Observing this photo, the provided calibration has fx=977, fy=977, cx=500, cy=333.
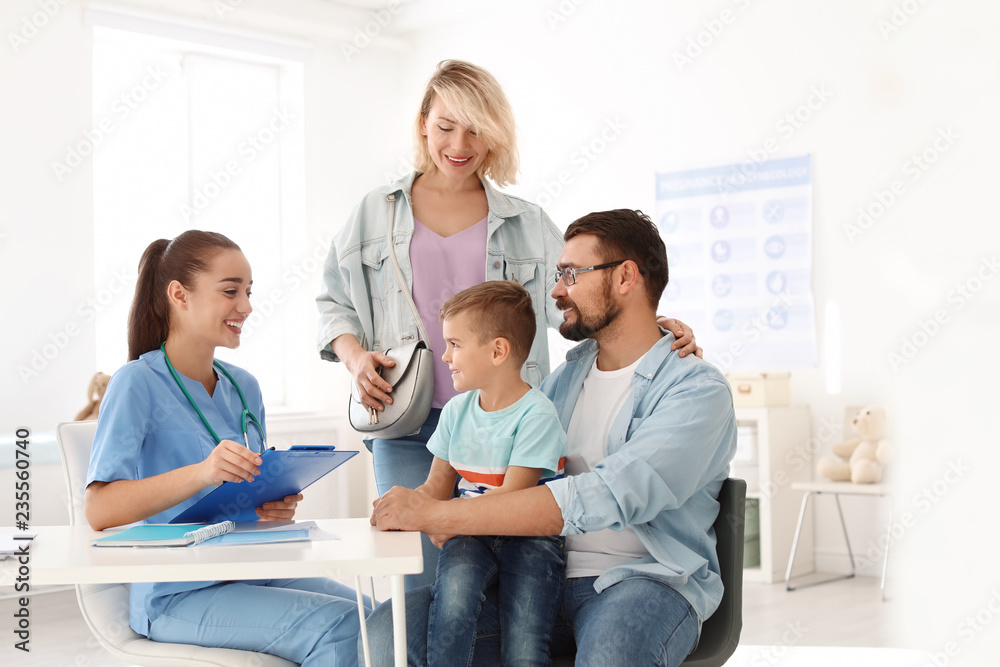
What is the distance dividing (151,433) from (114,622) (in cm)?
34

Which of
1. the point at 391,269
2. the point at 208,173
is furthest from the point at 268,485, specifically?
the point at 208,173

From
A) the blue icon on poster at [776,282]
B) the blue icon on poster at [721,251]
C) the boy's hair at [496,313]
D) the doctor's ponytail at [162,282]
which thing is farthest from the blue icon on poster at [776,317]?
the doctor's ponytail at [162,282]

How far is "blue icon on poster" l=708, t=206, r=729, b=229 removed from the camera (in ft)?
16.7

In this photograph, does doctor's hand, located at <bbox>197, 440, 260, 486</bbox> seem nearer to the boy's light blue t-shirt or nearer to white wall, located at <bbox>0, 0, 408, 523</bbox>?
the boy's light blue t-shirt

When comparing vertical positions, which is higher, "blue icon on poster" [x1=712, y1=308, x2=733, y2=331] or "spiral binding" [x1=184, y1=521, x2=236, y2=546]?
"blue icon on poster" [x1=712, y1=308, x2=733, y2=331]

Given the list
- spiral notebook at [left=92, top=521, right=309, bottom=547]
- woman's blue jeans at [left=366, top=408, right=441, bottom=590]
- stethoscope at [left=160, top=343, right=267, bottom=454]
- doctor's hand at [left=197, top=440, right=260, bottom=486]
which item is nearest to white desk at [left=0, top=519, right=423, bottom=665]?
spiral notebook at [left=92, top=521, right=309, bottom=547]

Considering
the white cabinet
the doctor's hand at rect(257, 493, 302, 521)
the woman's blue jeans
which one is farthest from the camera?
the white cabinet

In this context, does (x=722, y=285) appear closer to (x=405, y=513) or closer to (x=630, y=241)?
(x=630, y=241)

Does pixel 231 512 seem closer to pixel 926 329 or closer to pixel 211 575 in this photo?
pixel 211 575

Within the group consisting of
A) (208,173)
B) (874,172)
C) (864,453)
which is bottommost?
(864,453)

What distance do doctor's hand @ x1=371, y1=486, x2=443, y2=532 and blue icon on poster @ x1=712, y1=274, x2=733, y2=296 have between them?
12.2 ft

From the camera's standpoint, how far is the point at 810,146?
15.9ft

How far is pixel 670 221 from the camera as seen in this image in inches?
207

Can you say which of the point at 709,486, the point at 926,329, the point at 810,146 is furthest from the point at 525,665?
the point at 810,146
